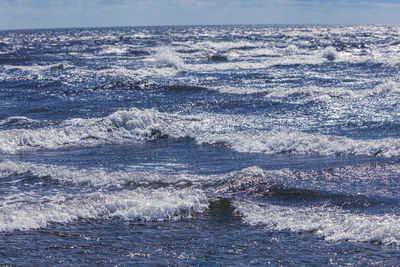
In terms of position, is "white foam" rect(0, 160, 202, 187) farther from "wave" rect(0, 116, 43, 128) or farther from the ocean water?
"wave" rect(0, 116, 43, 128)

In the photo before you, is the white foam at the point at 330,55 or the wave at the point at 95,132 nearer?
the wave at the point at 95,132

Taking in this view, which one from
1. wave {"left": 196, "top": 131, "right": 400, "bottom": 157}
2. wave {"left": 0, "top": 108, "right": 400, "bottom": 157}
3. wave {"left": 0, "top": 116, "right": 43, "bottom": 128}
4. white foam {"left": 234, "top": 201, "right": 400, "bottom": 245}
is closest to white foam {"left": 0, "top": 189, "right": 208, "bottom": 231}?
white foam {"left": 234, "top": 201, "right": 400, "bottom": 245}

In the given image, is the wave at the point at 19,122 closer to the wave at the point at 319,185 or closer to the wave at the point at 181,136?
the wave at the point at 181,136

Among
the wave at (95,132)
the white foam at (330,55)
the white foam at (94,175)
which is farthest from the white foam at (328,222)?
the white foam at (330,55)

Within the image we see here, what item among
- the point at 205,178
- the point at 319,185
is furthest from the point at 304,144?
the point at 205,178

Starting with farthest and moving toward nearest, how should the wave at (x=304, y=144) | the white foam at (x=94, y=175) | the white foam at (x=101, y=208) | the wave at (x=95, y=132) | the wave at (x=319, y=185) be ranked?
the wave at (x=95, y=132), the wave at (x=304, y=144), the white foam at (x=94, y=175), the wave at (x=319, y=185), the white foam at (x=101, y=208)

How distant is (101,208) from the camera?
870cm

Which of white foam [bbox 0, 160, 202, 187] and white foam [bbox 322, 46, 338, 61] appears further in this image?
white foam [bbox 322, 46, 338, 61]

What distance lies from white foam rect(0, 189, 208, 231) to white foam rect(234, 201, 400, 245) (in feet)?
3.19

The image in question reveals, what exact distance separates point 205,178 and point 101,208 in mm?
2644

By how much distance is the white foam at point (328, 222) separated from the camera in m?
7.15

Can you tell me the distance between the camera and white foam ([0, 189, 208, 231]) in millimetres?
8148

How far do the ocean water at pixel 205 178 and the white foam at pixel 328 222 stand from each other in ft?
0.08

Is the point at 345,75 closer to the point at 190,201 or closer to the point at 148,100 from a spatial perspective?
the point at 148,100
